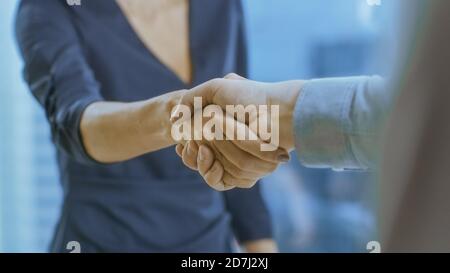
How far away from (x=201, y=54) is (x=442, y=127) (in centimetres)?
65

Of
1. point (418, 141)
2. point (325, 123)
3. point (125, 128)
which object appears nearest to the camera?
point (418, 141)

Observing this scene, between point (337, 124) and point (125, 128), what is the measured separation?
346mm

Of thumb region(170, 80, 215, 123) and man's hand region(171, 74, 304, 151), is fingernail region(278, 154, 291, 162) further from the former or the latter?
thumb region(170, 80, 215, 123)

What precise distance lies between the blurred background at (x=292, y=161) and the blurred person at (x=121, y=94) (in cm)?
2

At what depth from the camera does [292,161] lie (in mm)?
842

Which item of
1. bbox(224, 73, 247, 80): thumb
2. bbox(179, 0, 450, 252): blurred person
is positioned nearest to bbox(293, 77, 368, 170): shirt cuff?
bbox(224, 73, 247, 80): thumb

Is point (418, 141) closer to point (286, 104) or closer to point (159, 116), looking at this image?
point (286, 104)

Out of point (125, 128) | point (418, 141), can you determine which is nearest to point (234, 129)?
point (125, 128)

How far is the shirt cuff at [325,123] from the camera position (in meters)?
0.65

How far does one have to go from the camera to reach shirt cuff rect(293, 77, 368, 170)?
654 millimetres

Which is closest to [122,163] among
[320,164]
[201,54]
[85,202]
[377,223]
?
[85,202]

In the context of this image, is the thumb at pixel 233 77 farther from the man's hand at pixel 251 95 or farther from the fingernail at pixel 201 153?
the fingernail at pixel 201 153

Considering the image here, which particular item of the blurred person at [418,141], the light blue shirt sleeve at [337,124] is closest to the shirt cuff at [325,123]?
the light blue shirt sleeve at [337,124]

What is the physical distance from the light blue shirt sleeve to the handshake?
7 cm
